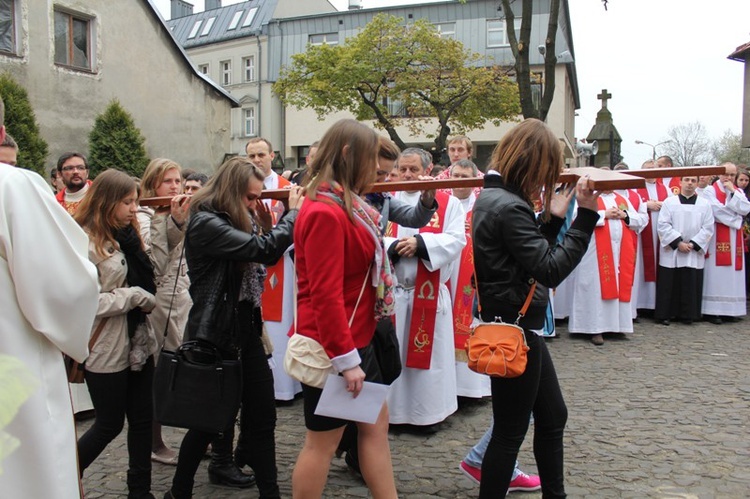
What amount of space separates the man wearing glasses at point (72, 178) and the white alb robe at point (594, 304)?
5.43m

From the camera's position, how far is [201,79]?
845 inches

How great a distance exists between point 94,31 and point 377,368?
17.8m

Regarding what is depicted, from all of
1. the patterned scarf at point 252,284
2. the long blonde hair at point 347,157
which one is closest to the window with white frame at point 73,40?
the patterned scarf at point 252,284

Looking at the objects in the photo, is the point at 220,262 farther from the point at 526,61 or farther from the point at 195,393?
the point at 526,61

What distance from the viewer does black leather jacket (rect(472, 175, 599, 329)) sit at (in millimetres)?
2900

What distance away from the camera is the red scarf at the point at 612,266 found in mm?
8336

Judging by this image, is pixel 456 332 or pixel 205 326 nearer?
pixel 205 326

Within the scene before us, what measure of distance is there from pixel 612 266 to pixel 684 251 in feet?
5.05

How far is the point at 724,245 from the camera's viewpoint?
31.3 ft

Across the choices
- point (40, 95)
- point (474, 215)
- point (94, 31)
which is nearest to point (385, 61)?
point (94, 31)

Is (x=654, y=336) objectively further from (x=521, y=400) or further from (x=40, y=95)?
(x=40, y=95)

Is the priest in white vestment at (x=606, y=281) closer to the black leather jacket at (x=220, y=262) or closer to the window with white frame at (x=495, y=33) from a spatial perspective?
the black leather jacket at (x=220, y=262)

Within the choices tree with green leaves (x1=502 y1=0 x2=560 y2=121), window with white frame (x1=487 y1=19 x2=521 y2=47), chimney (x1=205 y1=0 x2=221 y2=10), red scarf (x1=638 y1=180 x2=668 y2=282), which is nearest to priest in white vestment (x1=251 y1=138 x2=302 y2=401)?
red scarf (x1=638 y1=180 x2=668 y2=282)

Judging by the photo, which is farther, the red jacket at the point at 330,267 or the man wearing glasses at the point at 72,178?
the man wearing glasses at the point at 72,178
